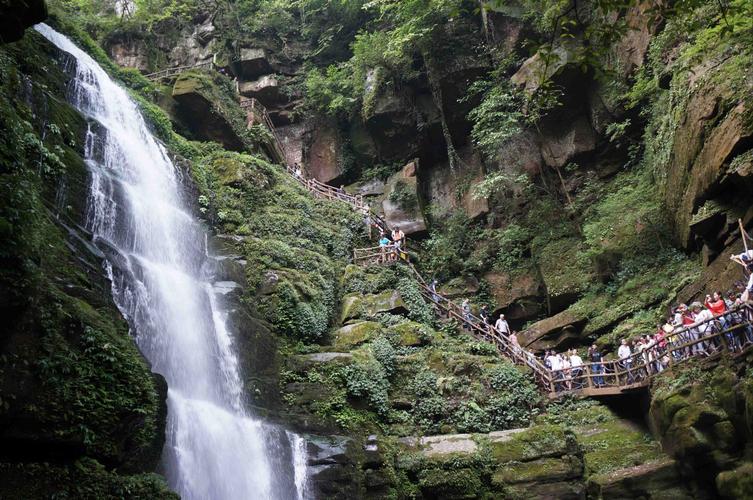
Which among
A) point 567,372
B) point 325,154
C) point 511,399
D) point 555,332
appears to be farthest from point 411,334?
point 325,154

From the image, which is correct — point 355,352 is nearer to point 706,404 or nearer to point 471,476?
point 471,476

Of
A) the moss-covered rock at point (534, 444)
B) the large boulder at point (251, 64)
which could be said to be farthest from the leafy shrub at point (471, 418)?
the large boulder at point (251, 64)

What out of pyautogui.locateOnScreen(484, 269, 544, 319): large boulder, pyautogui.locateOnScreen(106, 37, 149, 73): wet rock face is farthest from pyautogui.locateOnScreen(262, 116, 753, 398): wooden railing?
pyautogui.locateOnScreen(106, 37, 149, 73): wet rock face

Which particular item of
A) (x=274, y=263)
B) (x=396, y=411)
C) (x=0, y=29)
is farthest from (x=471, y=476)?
(x=0, y=29)

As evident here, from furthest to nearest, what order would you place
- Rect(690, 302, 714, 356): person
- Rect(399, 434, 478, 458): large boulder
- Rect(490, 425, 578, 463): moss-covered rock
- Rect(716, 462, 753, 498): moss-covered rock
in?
Rect(399, 434, 478, 458): large boulder < Rect(490, 425, 578, 463): moss-covered rock < Rect(690, 302, 714, 356): person < Rect(716, 462, 753, 498): moss-covered rock

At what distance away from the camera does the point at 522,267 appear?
2162 cm

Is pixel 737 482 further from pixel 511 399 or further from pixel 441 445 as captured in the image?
pixel 441 445

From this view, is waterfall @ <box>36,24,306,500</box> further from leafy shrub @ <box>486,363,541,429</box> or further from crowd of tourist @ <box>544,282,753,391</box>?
crowd of tourist @ <box>544,282,753,391</box>

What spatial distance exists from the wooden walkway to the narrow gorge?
0.30 feet

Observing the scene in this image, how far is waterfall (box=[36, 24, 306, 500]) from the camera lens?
9.39 meters

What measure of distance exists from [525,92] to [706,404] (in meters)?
14.7

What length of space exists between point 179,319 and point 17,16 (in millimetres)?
6404

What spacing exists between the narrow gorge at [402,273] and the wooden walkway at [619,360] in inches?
3.6

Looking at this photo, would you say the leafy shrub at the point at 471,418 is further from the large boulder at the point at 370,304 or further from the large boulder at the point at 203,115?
the large boulder at the point at 203,115
